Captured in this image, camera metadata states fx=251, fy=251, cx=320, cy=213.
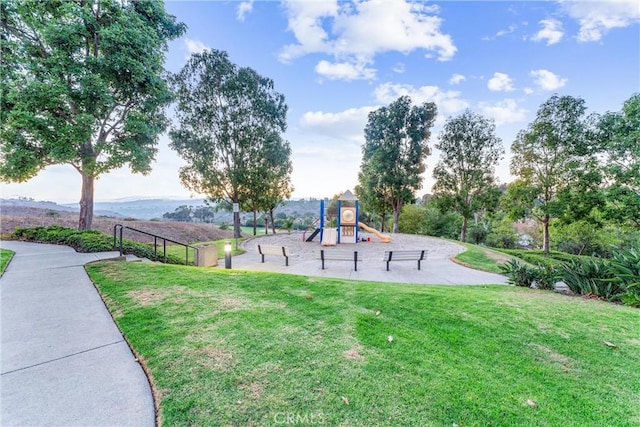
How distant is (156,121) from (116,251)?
6.57 m

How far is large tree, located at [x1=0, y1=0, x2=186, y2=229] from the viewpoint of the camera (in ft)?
27.1

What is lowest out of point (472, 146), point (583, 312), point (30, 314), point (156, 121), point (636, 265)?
point (30, 314)

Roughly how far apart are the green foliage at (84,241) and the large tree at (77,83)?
2226 millimetres

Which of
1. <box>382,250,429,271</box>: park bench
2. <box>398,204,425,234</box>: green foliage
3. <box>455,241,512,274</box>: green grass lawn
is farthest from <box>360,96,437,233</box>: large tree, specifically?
<box>382,250,429,271</box>: park bench

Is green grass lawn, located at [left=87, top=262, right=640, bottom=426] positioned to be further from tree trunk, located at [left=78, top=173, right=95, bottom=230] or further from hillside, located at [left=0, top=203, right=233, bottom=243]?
hillside, located at [left=0, top=203, right=233, bottom=243]

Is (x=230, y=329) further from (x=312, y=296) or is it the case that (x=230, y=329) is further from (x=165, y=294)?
(x=165, y=294)

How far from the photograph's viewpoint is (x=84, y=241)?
863cm

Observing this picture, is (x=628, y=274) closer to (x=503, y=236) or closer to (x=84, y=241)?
(x=84, y=241)

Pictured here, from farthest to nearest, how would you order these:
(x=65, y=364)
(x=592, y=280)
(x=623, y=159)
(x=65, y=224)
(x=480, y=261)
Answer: (x=65, y=224) < (x=623, y=159) < (x=480, y=261) < (x=592, y=280) < (x=65, y=364)

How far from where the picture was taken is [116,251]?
827cm

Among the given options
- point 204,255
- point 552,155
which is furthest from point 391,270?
point 552,155

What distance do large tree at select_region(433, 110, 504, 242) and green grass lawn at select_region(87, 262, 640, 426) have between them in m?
19.1

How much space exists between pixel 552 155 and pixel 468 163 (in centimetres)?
543

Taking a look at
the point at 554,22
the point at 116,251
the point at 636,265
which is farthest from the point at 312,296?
the point at 554,22
